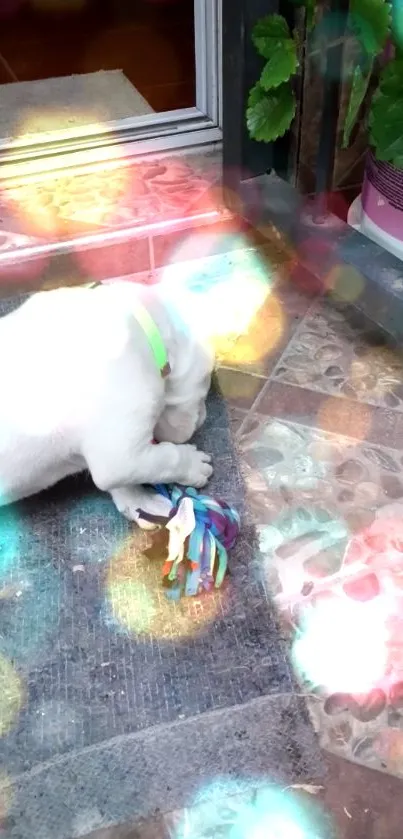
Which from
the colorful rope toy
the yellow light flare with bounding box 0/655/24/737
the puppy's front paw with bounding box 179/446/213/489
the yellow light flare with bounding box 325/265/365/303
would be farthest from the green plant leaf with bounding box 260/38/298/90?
the yellow light flare with bounding box 0/655/24/737

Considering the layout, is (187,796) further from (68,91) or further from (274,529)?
(68,91)

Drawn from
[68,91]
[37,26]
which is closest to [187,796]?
[68,91]

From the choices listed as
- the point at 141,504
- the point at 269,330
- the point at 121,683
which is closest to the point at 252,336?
the point at 269,330

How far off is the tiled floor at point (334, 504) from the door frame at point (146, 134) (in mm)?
590

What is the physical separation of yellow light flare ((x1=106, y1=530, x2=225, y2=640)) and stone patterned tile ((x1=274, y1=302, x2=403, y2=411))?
491mm

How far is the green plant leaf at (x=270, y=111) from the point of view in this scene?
1683 mm

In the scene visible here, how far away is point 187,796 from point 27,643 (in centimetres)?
29

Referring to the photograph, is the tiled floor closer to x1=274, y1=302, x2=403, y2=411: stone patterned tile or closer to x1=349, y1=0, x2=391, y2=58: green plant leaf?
x1=274, y1=302, x2=403, y2=411: stone patterned tile

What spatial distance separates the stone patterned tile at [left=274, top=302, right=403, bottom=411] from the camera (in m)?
1.53

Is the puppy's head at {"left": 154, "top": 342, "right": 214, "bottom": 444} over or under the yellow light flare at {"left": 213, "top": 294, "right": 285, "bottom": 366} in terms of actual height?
over

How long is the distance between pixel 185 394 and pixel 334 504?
290 mm

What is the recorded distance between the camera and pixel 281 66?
1.58 metres

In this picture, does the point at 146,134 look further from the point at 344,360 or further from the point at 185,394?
the point at 185,394

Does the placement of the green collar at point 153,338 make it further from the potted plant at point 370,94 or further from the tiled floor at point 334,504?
the potted plant at point 370,94
